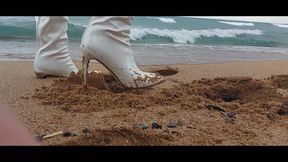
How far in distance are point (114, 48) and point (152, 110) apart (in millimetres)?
391

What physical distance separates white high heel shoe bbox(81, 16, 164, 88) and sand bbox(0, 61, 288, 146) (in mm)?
80

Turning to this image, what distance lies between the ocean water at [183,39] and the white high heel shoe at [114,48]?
1.98 metres

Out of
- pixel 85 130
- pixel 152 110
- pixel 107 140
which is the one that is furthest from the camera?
pixel 152 110

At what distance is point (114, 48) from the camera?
2.15m

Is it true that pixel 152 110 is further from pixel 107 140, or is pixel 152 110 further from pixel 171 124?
pixel 107 140

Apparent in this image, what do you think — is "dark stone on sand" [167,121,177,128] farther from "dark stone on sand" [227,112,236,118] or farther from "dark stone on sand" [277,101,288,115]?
"dark stone on sand" [277,101,288,115]

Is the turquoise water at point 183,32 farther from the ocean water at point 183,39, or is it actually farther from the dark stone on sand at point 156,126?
the dark stone on sand at point 156,126

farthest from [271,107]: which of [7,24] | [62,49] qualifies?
[7,24]

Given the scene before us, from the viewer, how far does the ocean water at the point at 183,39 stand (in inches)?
205

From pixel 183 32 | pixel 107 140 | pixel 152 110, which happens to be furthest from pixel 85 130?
pixel 183 32

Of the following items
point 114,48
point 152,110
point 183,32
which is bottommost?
point 183,32

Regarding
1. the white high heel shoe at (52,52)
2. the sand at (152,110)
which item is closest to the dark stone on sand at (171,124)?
the sand at (152,110)
